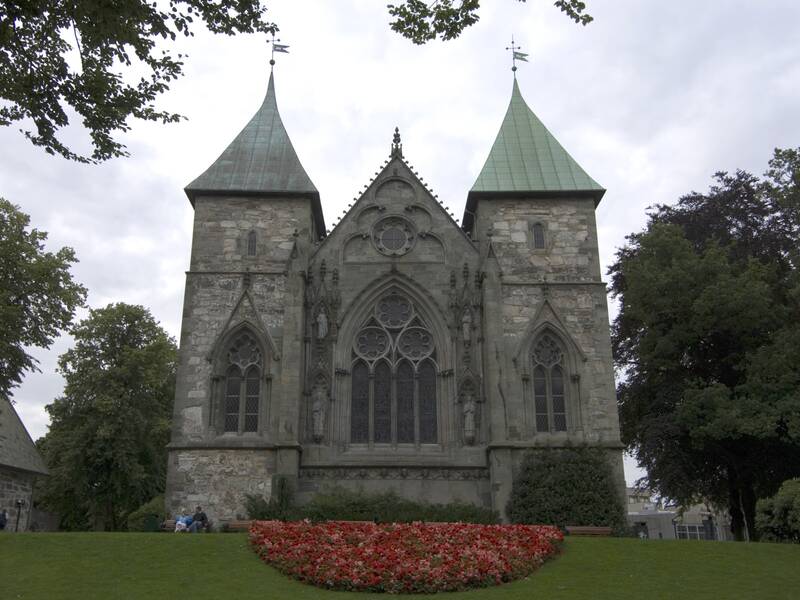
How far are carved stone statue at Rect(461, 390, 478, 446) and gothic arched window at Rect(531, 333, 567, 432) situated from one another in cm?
188

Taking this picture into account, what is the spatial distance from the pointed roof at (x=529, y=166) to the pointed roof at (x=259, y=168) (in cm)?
597

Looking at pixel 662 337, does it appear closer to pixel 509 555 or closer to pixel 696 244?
pixel 696 244

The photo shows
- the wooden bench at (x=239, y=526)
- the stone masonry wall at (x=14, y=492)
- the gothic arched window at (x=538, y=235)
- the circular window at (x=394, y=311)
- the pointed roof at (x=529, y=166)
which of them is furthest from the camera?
the stone masonry wall at (x=14, y=492)

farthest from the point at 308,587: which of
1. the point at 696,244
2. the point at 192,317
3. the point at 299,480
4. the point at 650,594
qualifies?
the point at 696,244

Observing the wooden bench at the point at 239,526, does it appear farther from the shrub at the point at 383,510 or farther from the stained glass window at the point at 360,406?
the stained glass window at the point at 360,406

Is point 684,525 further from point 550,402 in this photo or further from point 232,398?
point 232,398

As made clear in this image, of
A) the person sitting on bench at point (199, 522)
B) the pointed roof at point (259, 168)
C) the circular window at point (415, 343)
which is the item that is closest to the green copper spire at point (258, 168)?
the pointed roof at point (259, 168)

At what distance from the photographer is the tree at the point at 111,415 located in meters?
32.4

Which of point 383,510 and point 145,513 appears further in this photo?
point 145,513

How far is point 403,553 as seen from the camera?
15.1 meters

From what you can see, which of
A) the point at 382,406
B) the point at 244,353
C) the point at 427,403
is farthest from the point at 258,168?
the point at 427,403

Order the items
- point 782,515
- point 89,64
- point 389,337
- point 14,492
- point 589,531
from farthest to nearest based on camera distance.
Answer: point 14,492, point 389,337, point 589,531, point 782,515, point 89,64

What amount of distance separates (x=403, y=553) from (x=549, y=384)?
10.4 meters

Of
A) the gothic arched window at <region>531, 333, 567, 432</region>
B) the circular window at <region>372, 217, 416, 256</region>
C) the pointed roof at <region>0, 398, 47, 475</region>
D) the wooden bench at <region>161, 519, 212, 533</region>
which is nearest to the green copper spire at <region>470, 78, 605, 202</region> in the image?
the circular window at <region>372, 217, 416, 256</region>
